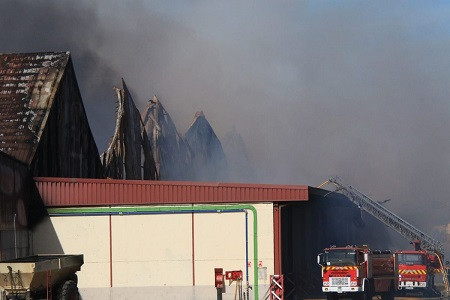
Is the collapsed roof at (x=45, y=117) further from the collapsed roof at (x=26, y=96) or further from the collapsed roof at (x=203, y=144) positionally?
the collapsed roof at (x=203, y=144)

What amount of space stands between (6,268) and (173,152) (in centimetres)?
5231

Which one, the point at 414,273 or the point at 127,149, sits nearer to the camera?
the point at 414,273

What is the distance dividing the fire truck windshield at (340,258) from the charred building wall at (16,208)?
12355mm

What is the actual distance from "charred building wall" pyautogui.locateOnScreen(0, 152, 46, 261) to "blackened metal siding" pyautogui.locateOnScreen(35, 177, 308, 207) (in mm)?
525

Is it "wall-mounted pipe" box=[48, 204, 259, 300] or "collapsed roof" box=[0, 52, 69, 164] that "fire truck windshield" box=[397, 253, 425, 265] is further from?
"collapsed roof" box=[0, 52, 69, 164]

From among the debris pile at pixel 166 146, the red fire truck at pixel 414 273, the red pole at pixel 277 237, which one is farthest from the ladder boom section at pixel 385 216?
the red pole at pixel 277 237

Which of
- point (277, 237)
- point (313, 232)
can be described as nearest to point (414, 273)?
point (313, 232)

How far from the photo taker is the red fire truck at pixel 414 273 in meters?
52.4

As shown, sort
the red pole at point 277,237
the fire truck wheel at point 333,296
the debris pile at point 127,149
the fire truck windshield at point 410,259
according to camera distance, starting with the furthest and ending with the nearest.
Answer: the debris pile at point 127,149 → the fire truck windshield at point 410,259 → the fire truck wheel at point 333,296 → the red pole at point 277,237

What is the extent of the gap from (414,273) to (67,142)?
20.9 metres

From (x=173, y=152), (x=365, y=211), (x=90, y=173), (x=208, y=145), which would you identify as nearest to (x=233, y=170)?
(x=208, y=145)

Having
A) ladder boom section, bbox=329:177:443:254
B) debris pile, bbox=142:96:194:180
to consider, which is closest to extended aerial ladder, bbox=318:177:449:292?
ladder boom section, bbox=329:177:443:254

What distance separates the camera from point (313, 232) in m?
53.3

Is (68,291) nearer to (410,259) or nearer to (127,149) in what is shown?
(410,259)
